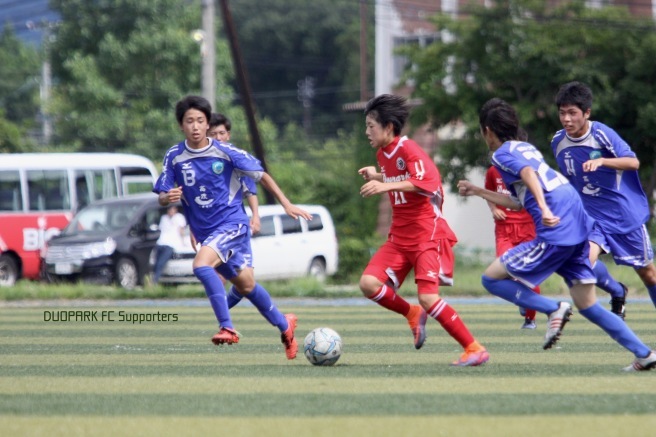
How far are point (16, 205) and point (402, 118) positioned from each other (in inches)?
809

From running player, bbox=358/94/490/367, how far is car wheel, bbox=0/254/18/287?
18677mm

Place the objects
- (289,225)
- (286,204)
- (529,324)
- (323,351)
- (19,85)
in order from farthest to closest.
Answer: (19,85) < (289,225) < (529,324) < (286,204) < (323,351)

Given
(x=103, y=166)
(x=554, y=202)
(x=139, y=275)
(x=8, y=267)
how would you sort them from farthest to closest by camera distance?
(x=103, y=166)
(x=8, y=267)
(x=139, y=275)
(x=554, y=202)

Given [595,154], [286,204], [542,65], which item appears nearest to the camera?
[286,204]

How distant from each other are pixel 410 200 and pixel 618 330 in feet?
6.20

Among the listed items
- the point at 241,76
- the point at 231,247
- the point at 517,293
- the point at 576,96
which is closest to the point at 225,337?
the point at 231,247

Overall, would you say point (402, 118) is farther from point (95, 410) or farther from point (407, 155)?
point (95, 410)

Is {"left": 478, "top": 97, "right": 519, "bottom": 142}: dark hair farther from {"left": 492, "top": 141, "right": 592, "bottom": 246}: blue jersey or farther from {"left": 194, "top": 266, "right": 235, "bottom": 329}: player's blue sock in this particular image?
{"left": 194, "top": 266, "right": 235, "bottom": 329}: player's blue sock

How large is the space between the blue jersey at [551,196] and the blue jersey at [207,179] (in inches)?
102

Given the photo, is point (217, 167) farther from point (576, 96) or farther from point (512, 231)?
point (512, 231)

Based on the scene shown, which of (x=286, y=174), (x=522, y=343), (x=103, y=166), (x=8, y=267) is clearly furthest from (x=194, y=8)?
(x=522, y=343)

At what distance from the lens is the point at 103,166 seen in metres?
30.7

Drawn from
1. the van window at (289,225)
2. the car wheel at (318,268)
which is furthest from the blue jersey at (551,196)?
the car wheel at (318,268)

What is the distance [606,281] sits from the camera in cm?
1152
